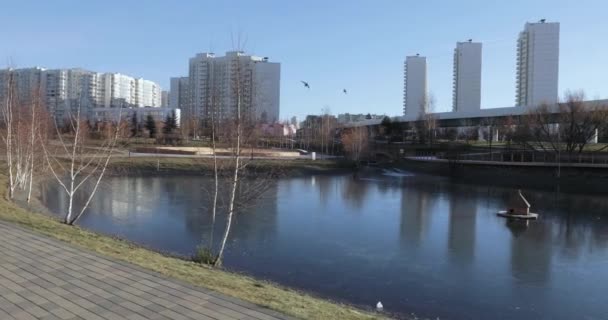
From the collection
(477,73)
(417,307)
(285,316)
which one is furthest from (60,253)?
(477,73)

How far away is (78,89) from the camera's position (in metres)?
24.3

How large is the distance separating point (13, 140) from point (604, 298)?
71.5ft

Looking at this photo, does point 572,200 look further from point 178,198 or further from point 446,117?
point 446,117

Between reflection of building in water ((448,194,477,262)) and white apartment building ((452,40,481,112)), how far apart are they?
8302 cm

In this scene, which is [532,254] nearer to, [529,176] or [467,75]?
[529,176]

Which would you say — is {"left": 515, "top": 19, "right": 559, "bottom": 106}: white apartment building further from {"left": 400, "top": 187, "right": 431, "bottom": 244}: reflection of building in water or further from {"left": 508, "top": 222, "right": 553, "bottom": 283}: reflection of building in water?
{"left": 508, "top": 222, "right": 553, "bottom": 283}: reflection of building in water

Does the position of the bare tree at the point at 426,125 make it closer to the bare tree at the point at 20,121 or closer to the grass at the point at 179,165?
the grass at the point at 179,165

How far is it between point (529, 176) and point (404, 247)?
3987 cm

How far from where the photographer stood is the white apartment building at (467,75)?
110500 millimetres

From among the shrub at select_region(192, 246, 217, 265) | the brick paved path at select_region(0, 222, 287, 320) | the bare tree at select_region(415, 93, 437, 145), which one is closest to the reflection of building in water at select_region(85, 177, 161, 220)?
the shrub at select_region(192, 246, 217, 265)

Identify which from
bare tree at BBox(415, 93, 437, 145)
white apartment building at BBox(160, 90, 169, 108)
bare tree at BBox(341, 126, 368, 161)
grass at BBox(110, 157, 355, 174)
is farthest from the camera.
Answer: white apartment building at BBox(160, 90, 169, 108)

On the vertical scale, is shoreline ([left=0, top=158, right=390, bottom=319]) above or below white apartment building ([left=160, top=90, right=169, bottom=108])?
below

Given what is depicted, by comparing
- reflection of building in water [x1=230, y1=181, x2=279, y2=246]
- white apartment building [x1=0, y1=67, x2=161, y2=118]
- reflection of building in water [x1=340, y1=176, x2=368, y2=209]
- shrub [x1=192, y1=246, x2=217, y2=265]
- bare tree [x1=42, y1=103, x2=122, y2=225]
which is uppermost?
white apartment building [x1=0, y1=67, x2=161, y2=118]

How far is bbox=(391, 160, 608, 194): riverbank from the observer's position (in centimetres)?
4456
